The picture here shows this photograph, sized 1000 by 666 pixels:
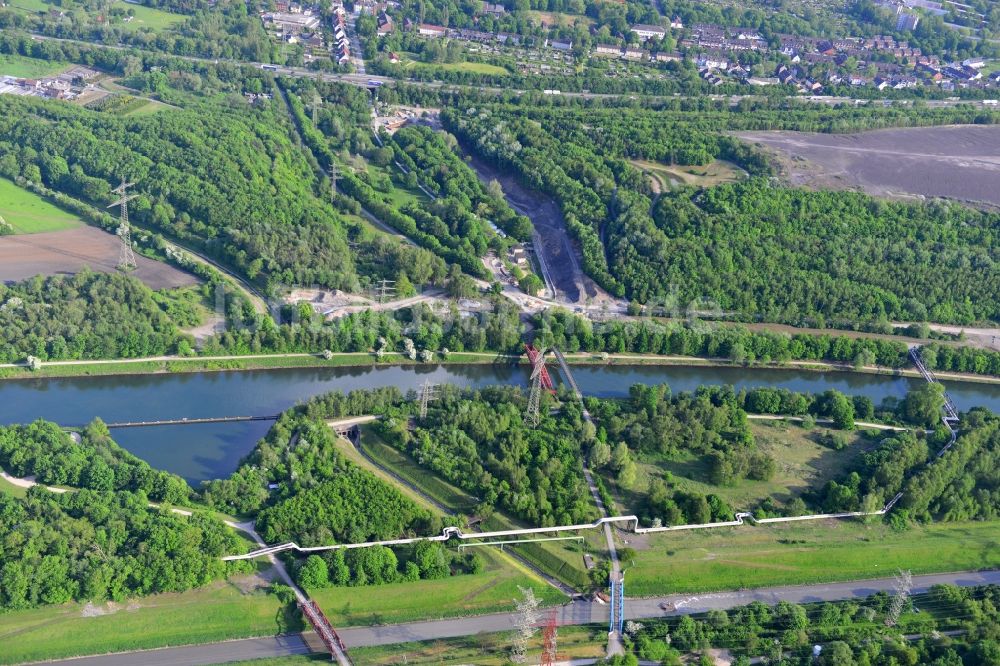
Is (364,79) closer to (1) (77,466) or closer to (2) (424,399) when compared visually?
(2) (424,399)

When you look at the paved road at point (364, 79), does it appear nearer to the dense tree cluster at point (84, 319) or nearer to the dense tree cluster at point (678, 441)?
the dense tree cluster at point (84, 319)

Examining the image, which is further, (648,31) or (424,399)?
(648,31)

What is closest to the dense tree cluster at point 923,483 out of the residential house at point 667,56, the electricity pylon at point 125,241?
the electricity pylon at point 125,241

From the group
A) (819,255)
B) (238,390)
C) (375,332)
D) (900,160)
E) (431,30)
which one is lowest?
(238,390)

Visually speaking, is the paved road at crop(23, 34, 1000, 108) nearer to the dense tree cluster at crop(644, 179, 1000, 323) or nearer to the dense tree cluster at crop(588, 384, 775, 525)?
the dense tree cluster at crop(644, 179, 1000, 323)

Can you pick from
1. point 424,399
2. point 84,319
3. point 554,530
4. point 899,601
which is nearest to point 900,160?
point 899,601

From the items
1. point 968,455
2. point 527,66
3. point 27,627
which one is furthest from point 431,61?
point 27,627

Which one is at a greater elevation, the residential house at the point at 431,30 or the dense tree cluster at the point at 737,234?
the residential house at the point at 431,30

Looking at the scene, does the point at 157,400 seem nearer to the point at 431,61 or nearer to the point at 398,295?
the point at 398,295
